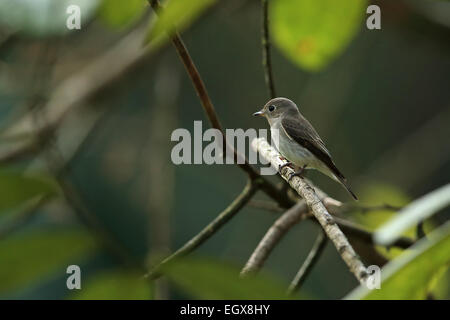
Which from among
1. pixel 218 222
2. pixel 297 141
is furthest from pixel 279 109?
pixel 218 222

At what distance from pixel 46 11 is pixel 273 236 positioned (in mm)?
955

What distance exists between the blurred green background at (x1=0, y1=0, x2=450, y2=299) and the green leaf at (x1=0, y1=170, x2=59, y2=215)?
1.97 metres

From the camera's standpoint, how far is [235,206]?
6.35 ft

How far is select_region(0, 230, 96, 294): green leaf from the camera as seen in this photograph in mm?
646

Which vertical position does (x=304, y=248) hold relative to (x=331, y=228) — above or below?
above

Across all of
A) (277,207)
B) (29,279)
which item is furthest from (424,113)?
(29,279)

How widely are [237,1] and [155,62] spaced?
83cm

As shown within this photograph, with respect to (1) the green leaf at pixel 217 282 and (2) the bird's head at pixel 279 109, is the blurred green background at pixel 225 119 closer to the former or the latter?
(2) the bird's head at pixel 279 109

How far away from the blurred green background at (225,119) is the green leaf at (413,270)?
6.47 ft

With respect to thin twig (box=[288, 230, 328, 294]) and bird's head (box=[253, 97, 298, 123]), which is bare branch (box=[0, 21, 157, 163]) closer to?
bird's head (box=[253, 97, 298, 123])

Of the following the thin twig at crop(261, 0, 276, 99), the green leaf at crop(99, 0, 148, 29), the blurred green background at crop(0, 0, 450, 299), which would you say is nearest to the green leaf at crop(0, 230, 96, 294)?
the green leaf at crop(99, 0, 148, 29)
